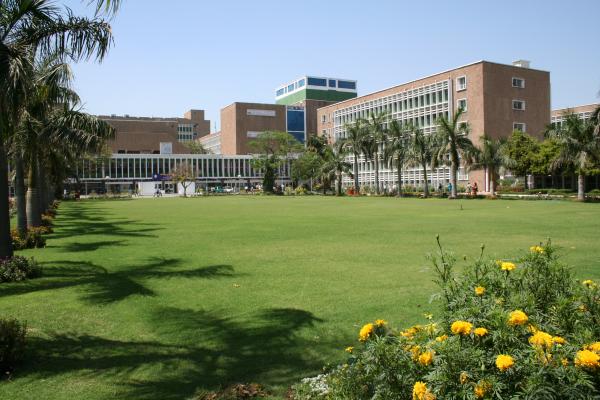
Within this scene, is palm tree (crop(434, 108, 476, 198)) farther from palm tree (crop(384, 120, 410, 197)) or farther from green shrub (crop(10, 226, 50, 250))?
green shrub (crop(10, 226, 50, 250))

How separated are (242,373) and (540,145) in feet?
180

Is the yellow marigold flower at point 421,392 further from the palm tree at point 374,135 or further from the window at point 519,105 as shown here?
the window at point 519,105

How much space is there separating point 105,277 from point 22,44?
5.26 meters

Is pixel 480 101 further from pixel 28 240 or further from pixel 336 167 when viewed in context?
pixel 28 240

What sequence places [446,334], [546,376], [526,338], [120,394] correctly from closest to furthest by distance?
[546,376] → [526,338] → [446,334] → [120,394]

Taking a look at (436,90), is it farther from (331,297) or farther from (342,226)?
(331,297)

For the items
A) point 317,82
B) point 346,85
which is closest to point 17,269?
point 317,82

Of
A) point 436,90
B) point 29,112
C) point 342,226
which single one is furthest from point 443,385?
point 436,90

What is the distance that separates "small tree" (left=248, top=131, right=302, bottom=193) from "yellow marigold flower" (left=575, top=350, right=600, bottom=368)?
87349mm

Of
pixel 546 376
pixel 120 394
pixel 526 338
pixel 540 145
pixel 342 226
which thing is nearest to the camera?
pixel 546 376

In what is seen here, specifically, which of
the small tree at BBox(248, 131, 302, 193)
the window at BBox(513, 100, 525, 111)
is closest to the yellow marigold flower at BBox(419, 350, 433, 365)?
the window at BBox(513, 100, 525, 111)

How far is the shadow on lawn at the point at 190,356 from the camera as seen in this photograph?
5.39 meters

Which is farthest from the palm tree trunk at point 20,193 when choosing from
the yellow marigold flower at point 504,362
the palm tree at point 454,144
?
the palm tree at point 454,144

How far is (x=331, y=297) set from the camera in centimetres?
879
